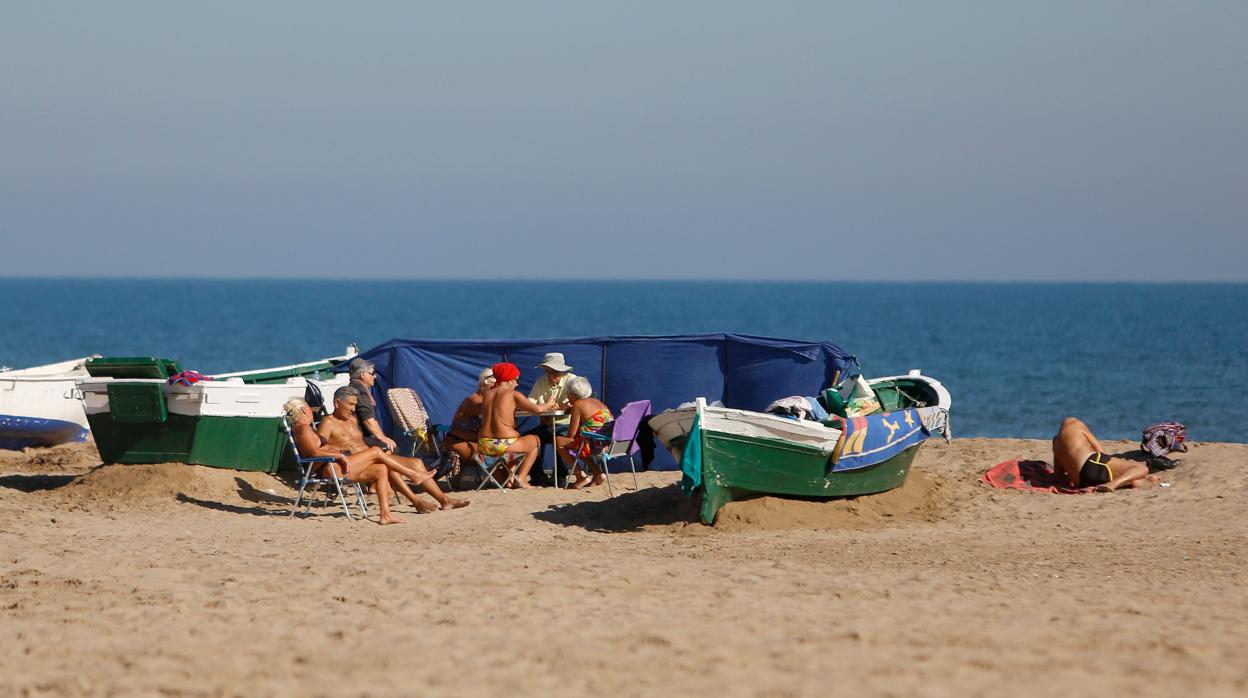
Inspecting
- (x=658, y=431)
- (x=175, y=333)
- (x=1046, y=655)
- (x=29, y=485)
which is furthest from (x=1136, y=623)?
(x=175, y=333)

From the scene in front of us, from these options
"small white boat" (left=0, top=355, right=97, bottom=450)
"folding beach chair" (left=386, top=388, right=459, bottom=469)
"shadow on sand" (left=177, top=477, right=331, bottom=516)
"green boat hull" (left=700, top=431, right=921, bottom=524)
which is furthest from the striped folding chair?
"small white boat" (left=0, top=355, right=97, bottom=450)

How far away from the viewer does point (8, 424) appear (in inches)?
621

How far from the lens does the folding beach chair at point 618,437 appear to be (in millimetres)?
12234

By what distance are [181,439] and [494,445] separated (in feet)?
8.93

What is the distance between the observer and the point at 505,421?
12.3 metres

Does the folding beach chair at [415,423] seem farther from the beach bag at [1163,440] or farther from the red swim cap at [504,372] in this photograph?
the beach bag at [1163,440]

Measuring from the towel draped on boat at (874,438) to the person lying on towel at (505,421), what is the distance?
2854mm

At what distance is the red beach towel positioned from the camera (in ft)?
41.7

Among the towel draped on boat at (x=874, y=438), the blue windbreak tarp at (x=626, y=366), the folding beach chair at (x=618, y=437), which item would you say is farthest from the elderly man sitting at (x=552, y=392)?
the towel draped on boat at (x=874, y=438)

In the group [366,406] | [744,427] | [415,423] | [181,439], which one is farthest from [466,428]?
[744,427]

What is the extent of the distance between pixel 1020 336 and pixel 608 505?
171ft

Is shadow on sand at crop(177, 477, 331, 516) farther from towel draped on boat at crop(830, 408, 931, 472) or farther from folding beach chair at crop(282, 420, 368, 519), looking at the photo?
towel draped on boat at crop(830, 408, 931, 472)

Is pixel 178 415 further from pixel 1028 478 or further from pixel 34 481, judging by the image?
pixel 1028 478

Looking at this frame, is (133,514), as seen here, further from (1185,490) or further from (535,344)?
(1185,490)
